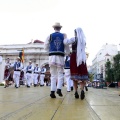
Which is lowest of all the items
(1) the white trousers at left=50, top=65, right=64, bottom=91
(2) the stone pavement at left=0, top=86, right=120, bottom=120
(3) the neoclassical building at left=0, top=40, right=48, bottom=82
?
(2) the stone pavement at left=0, top=86, right=120, bottom=120

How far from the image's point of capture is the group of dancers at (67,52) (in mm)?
6016

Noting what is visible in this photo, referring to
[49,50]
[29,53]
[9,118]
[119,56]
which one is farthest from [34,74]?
[29,53]

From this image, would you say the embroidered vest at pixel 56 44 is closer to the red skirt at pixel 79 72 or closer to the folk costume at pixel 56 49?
the folk costume at pixel 56 49

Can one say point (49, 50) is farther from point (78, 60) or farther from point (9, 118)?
point (9, 118)

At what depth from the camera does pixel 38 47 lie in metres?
54.7

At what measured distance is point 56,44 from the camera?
622 centimetres

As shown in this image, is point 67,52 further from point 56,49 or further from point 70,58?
point 56,49

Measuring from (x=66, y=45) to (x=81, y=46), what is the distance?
0.45 metres

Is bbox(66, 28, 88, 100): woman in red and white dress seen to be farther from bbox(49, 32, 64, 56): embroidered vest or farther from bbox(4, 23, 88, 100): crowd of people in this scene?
bbox(49, 32, 64, 56): embroidered vest

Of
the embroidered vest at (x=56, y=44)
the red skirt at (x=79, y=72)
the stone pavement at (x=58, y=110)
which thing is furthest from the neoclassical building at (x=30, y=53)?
the stone pavement at (x=58, y=110)

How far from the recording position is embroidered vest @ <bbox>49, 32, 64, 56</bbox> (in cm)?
621

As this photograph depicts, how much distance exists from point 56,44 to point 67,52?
1.25ft

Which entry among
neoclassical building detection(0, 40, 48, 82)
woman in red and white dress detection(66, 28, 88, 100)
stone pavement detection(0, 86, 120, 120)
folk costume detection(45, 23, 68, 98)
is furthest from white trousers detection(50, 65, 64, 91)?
neoclassical building detection(0, 40, 48, 82)

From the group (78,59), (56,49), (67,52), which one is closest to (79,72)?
(78,59)
